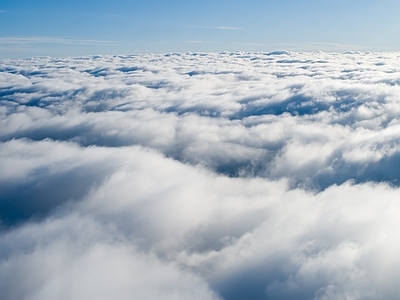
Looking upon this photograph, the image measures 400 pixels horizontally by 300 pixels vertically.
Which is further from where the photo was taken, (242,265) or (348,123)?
(348,123)

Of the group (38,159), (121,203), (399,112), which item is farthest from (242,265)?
(399,112)

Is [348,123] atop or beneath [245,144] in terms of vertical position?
atop

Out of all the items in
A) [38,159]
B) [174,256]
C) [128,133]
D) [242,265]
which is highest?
[128,133]

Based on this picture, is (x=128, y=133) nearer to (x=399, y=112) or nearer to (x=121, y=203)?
(x=121, y=203)

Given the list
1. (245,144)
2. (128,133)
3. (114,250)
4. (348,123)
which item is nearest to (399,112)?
(348,123)

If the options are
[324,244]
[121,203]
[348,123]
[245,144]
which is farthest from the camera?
[348,123]

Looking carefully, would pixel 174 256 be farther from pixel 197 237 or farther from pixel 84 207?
pixel 84 207

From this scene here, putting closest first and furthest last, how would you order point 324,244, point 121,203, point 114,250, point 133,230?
point 324,244 < point 114,250 < point 133,230 < point 121,203
